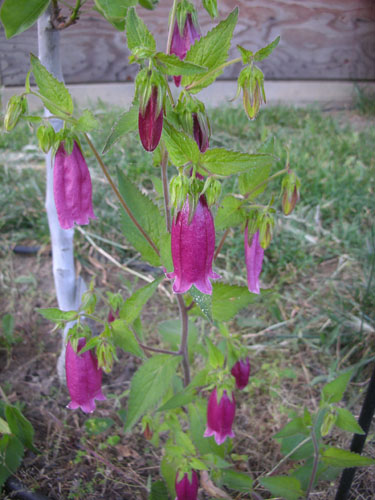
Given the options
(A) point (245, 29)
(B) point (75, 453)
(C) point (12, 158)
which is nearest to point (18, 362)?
(B) point (75, 453)

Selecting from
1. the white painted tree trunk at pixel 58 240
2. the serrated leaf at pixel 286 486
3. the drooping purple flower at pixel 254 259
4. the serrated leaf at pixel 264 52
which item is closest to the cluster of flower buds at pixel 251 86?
the serrated leaf at pixel 264 52

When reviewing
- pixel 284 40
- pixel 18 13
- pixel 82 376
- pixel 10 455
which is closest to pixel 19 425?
pixel 10 455

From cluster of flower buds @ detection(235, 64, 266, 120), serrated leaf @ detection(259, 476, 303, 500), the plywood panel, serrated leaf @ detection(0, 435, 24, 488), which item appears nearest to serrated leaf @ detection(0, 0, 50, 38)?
cluster of flower buds @ detection(235, 64, 266, 120)

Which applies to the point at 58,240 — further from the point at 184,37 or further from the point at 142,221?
the point at 184,37

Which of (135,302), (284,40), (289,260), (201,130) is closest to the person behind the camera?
(201,130)

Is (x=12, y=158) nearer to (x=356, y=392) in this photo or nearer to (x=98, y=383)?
(x=98, y=383)

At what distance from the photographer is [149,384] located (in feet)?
3.13

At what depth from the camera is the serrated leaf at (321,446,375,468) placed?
2.83 ft

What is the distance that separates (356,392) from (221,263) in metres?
0.71

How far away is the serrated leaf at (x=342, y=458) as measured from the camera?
863 mm

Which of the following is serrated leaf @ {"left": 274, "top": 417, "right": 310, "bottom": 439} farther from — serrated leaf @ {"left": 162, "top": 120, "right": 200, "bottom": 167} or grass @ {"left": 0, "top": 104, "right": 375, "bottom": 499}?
serrated leaf @ {"left": 162, "top": 120, "right": 200, "bottom": 167}

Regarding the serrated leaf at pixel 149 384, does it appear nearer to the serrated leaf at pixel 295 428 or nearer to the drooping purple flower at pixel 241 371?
the drooping purple flower at pixel 241 371

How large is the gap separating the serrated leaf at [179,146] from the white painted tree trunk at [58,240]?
0.44 meters

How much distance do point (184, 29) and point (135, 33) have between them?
18 cm
